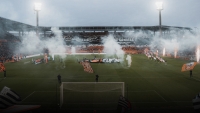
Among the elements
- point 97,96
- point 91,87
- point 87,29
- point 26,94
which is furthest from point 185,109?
point 87,29

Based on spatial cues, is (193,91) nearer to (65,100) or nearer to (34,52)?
(65,100)

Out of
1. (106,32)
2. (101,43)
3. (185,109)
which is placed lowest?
(185,109)

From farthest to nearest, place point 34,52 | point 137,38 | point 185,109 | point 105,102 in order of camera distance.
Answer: point 137,38 < point 34,52 < point 105,102 < point 185,109

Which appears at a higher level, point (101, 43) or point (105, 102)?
point (101, 43)

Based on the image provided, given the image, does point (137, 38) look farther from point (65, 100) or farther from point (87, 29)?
point (65, 100)

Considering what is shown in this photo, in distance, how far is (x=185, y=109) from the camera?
11.6 meters

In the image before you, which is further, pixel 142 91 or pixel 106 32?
pixel 106 32

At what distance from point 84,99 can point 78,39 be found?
227 ft

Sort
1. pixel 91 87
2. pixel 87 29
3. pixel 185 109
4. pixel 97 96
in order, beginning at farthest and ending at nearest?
pixel 87 29 < pixel 91 87 < pixel 97 96 < pixel 185 109

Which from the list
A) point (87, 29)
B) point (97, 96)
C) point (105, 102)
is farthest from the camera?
point (87, 29)

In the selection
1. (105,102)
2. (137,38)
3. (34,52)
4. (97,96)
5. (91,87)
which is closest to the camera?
(105,102)

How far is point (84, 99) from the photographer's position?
1336cm

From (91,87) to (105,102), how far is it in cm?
266

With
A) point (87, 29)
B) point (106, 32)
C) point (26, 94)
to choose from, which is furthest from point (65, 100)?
point (106, 32)
